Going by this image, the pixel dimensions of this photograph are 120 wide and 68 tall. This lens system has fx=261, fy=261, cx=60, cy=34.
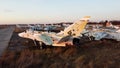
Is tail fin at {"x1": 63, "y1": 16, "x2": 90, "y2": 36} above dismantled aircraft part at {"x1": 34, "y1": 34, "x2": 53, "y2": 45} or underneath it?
above

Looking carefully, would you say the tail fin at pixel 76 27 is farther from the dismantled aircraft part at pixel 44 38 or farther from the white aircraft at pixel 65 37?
the dismantled aircraft part at pixel 44 38

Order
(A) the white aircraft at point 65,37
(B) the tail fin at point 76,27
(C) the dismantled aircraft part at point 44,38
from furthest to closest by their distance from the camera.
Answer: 1. (B) the tail fin at point 76,27
2. (C) the dismantled aircraft part at point 44,38
3. (A) the white aircraft at point 65,37

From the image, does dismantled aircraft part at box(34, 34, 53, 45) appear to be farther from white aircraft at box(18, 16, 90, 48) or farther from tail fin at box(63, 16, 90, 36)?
tail fin at box(63, 16, 90, 36)

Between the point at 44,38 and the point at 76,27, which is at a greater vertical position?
the point at 76,27

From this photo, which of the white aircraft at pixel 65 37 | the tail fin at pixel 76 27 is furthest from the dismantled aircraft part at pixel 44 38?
the tail fin at pixel 76 27

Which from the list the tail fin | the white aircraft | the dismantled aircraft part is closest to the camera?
the white aircraft

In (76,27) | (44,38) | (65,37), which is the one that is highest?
(76,27)

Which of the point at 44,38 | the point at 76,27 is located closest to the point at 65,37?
the point at 44,38

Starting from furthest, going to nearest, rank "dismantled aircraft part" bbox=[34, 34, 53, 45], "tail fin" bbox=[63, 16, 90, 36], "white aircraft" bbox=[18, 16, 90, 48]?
"tail fin" bbox=[63, 16, 90, 36] < "dismantled aircraft part" bbox=[34, 34, 53, 45] < "white aircraft" bbox=[18, 16, 90, 48]

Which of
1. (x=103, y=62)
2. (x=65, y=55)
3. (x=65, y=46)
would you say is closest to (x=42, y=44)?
(x=65, y=46)

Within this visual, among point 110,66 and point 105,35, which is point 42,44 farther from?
point 110,66

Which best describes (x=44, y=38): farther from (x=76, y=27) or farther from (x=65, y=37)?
(x=76, y=27)

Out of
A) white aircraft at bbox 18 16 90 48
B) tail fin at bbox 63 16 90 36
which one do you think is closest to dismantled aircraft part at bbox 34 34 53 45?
white aircraft at bbox 18 16 90 48

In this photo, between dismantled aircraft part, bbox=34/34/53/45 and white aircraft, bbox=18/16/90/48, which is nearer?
white aircraft, bbox=18/16/90/48
